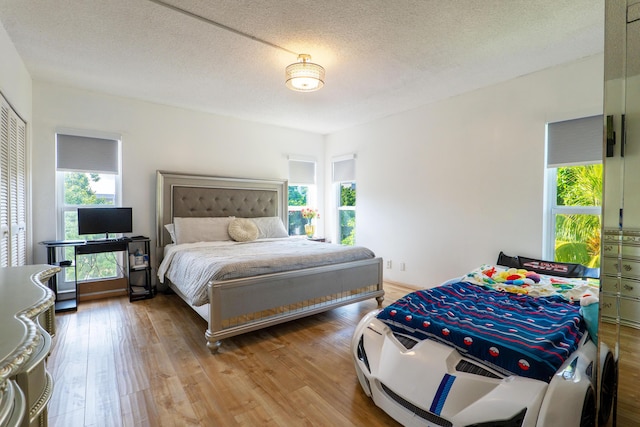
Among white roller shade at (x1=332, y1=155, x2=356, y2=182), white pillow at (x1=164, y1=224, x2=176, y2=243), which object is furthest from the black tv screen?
white roller shade at (x1=332, y1=155, x2=356, y2=182)

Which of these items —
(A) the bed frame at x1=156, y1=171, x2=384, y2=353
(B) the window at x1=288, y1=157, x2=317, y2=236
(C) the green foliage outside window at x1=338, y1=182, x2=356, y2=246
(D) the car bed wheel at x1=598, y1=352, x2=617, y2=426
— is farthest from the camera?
(B) the window at x1=288, y1=157, x2=317, y2=236

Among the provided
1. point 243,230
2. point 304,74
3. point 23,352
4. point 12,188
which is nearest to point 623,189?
point 23,352

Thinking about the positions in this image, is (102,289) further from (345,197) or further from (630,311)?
(630,311)

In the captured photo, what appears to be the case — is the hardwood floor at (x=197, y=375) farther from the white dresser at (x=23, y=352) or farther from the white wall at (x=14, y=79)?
A: the white wall at (x=14, y=79)

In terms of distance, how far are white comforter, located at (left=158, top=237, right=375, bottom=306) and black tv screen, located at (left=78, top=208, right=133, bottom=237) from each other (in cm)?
55

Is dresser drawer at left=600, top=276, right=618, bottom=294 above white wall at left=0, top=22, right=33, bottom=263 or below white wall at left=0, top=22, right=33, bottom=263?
below

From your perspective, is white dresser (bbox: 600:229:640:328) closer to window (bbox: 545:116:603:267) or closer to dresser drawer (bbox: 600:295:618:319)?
dresser drawer (bbox: 600:295:618:319)

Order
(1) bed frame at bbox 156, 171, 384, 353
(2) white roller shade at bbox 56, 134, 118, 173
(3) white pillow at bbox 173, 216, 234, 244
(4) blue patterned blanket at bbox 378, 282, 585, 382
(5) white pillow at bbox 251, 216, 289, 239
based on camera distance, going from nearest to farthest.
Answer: (4) blue patterned blanket at bbox 378, 282, 585, 382
(1) bed frame at bbox 156, 171, 384, 353
(2) white roller shade at bbox 56, 134, 118, 173
(3) white pillow at bbox 173, 216, 234, 244
(5) white pillow at bbox 251, 216, 289, 239

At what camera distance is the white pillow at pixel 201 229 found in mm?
3730

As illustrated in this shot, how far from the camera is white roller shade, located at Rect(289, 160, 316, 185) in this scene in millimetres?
5324

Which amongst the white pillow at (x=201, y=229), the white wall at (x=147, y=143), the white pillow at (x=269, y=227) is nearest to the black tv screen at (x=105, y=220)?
the white wall at (x=147, y=143)

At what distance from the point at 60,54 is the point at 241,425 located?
334cm

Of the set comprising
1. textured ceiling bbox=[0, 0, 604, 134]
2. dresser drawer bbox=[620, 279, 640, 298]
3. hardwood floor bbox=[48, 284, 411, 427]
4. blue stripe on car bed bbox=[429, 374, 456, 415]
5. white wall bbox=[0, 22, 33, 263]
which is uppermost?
textured ceiling bbox=[0, 0, 604, 134]

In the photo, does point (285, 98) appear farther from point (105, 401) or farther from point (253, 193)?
point (105, 401)
